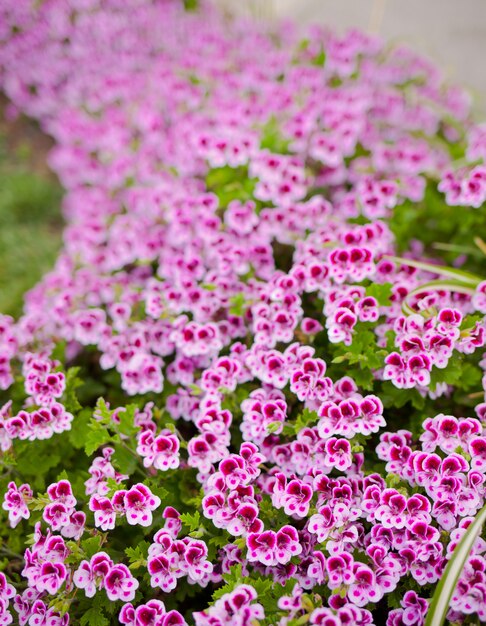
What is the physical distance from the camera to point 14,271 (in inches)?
158

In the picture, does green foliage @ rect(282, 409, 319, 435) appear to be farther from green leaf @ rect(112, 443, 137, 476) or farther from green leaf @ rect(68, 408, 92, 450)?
green leaf @ rect(68, 408, 92, 450)

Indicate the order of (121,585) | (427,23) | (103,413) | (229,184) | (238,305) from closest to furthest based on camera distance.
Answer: (121,585) → (103,413) → (238,305) → (229,184) → (427,23)

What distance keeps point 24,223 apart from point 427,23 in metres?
4.02

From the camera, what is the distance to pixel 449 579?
1.60 m

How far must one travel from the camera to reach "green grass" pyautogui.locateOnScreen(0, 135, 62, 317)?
13.0ft

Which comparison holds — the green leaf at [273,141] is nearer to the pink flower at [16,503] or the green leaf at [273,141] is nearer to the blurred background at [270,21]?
the blurred background at [270,21]

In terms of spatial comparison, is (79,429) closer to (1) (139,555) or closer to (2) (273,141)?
(1) (139,555)

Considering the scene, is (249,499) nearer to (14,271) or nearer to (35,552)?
(35,552)

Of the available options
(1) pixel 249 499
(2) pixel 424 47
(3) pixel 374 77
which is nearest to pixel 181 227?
(1) pixel 249 499

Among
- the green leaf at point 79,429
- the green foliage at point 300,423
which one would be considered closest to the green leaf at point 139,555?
the green leaf at point 79,429

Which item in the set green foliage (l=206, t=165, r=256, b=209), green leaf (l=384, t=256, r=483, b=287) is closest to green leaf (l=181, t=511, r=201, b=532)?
green leaf (l=384, t=256, r=483, b=287)

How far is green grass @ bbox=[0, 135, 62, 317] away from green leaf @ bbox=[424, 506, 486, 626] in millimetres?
2887

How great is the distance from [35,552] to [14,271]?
2.56 meters

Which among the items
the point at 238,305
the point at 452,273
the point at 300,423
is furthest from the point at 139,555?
the point at 452,273
